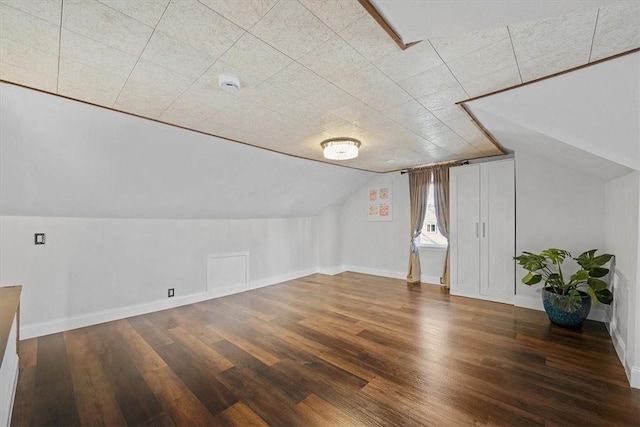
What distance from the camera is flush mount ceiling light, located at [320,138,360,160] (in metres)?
3.26

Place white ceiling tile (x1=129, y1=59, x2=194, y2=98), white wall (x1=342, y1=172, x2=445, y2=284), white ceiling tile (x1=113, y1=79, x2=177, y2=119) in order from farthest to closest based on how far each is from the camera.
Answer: white wall (x1=342, y1=172, x2=445, y2=284), white ceiling tile (x1=113, y1=79, x2=177, y2=119), white ceiling tile (x1=129, y1=59, x2=194, y2=98)

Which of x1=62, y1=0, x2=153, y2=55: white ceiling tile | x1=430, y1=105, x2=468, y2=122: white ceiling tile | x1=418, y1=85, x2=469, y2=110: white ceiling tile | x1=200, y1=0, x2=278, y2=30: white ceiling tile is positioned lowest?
x1=62, y1=0, x2=153, y2=55: white ceiling tile

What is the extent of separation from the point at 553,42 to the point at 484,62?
33 cm

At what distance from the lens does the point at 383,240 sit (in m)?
6.16

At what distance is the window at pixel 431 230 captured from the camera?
535cm

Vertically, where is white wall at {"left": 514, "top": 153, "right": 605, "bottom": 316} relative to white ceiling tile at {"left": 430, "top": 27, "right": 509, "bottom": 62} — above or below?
below

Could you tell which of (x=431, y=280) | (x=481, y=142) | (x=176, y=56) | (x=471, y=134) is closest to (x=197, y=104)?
(x=176, y=56)

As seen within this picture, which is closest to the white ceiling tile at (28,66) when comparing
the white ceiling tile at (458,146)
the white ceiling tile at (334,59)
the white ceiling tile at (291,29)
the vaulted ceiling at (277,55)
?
the vaulted ceiling at (277,55)

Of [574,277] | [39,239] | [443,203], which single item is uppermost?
[443,203]

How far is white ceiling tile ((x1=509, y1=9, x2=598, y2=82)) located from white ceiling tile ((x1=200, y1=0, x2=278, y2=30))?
1.25m

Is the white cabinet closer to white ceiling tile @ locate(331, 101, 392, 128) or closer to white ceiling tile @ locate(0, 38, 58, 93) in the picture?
white ceiling tile @ locate(331, 101, 392, 128)

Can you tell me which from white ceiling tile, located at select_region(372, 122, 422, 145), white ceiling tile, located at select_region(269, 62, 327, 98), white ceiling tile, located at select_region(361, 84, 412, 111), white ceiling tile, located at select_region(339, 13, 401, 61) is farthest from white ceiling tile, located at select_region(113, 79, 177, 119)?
white ceiling tile, located at select_region(372, 122, 422, 145)

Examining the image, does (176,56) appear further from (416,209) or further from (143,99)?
(416,209)

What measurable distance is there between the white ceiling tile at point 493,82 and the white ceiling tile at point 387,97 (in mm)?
451
